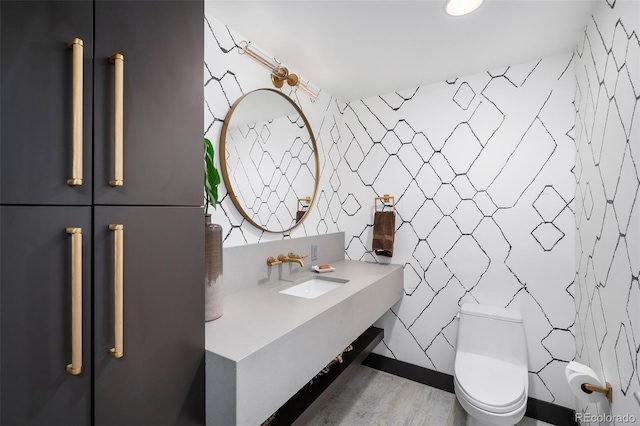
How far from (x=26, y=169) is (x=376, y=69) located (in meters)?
2.06

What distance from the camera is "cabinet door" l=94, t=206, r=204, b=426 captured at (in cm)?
78

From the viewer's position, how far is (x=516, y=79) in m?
2.12

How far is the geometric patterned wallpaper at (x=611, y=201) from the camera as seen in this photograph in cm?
110

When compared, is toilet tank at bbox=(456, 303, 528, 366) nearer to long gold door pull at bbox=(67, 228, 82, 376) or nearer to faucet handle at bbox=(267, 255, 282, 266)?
faucet handle at bbox=(267, 255, 282, 266)

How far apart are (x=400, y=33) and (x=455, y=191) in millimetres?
1183

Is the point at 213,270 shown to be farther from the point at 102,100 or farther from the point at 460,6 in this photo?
the point at 460,6

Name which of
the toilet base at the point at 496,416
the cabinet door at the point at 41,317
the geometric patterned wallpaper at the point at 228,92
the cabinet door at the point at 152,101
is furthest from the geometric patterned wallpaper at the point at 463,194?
the cabinet door at the point at 41,317

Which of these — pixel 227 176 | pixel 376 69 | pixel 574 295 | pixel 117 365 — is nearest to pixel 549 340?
pixel 574 295

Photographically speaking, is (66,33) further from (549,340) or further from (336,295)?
(549,340)

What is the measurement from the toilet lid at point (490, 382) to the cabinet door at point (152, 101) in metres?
1.72

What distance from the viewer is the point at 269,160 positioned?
2002 mm

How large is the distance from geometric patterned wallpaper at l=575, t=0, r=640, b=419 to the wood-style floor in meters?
0.77

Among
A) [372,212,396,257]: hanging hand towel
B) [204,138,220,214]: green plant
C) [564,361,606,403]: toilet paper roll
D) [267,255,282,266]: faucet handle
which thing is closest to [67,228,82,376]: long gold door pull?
[204,138,220,214]: green plant

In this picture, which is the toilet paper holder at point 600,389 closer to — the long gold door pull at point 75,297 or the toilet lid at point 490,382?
the toilet lid at point 490,382
